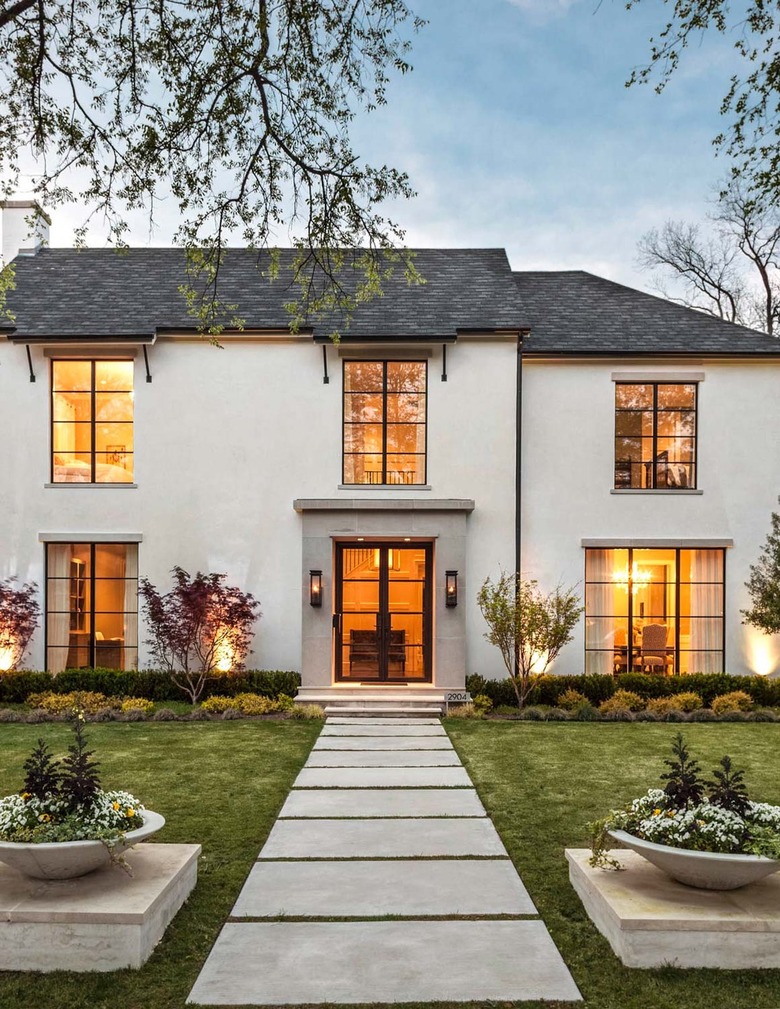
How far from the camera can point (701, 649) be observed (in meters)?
14.8

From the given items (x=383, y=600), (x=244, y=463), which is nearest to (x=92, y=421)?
(x=244, y=463)

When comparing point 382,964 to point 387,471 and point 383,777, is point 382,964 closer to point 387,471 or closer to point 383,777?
point 383,777

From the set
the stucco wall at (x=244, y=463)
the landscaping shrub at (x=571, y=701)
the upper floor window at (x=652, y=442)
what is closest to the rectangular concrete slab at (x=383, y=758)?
the landscaping shrub at (x=571, y=701)

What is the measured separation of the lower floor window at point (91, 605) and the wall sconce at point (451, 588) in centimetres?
572

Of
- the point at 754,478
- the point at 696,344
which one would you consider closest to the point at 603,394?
the point at 696,344

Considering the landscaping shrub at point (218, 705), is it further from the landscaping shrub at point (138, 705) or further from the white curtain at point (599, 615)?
the white curtain at point (599, 615)

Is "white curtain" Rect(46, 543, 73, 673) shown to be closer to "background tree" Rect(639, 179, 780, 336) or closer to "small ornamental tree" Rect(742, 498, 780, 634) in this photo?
"small ornamental tree" Rect(742, 498, 780, 634)

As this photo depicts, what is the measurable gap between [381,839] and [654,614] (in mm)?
9536

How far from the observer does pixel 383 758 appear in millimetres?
9977

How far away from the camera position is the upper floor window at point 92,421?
14.9 m

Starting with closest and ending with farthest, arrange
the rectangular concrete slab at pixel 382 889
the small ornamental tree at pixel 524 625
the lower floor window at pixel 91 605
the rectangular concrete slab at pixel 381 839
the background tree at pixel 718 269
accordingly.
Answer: the rectangular concrete slab at pixel 382 889
the rectangular concrete slab at pixel 381 839
the small ornamental tree at pixel 524 625
the lower floor window at pixel 91 605
the background tree at pixel 718 269

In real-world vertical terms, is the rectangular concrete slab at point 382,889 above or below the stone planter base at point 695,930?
below

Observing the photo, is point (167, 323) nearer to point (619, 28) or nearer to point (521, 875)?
point (619, 28)

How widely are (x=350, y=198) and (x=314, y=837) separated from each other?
217 inches
